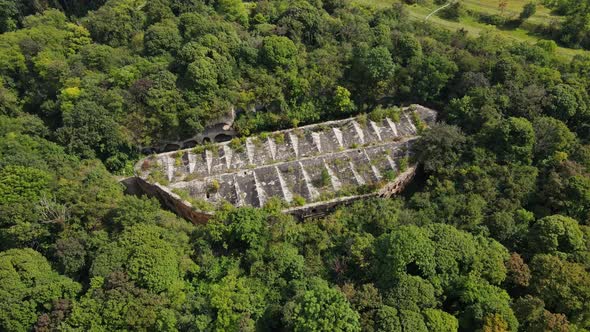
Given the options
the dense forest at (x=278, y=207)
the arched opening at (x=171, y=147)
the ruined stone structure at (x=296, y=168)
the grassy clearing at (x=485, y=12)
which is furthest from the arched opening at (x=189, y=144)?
the grassy clearing at (x=485, y=12)

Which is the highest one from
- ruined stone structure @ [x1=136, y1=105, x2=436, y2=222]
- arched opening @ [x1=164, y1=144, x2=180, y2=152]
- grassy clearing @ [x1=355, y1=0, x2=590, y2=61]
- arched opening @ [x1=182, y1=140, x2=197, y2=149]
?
grassy clearing @ [x1=355, y1=0, x2=590, y2=61]

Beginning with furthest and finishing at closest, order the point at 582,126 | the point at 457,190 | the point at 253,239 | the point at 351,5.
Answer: the point at 351,5
the point at 582,126
the point at 457,190
the point at 253,239

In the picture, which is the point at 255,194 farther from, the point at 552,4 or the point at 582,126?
the point at 552,4

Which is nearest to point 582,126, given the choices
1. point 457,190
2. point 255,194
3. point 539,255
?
point 457,190

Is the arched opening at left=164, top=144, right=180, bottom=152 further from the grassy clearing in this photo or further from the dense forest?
the grassy clearing

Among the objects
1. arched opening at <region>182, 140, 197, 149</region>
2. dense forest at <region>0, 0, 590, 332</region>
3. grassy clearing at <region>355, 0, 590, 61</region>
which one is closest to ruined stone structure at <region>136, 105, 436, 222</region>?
dense forest at <region>0, 0, 590, 332</region>

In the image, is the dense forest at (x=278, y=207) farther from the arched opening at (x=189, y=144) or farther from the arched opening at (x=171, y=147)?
the arched opening at (x=189, y=144)
